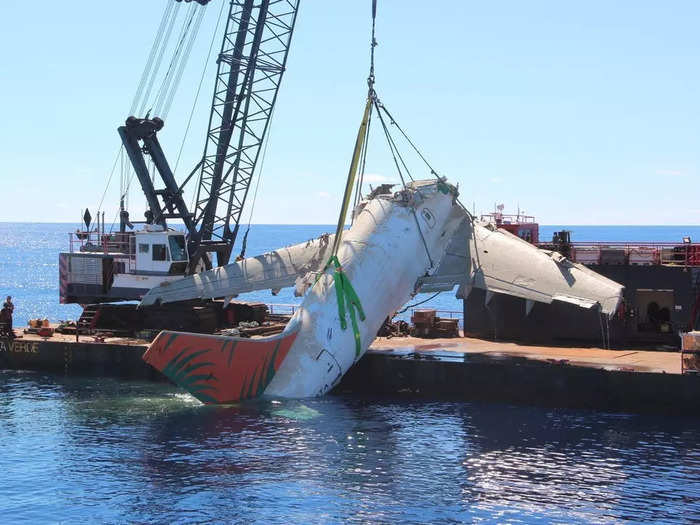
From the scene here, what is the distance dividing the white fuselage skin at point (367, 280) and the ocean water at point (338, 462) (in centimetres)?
194

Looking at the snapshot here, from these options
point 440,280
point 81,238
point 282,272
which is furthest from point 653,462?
point 81,238

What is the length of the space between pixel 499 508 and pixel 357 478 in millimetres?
6097

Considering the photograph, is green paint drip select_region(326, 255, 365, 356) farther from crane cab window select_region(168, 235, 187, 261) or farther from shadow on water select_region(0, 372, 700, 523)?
crane cab window select_region(168, 235, 187, 261)

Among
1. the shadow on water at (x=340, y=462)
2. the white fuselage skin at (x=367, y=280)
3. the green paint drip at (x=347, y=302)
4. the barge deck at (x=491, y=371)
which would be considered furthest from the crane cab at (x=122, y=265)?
the green paint drip at (x=347, y=302)

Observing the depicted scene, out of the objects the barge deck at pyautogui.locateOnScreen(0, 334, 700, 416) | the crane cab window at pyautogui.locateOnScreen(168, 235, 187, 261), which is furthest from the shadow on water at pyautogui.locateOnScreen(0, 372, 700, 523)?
the crane cab window at pyautogui.locateOnScreen(168, 235, 187, 261)

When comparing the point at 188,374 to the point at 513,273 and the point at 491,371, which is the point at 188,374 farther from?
the point at 513,273

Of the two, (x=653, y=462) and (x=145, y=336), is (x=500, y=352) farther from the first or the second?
(x=145, y=336)

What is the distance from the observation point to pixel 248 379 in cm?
4741

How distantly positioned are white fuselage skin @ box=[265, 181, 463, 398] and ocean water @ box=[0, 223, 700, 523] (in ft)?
6.36

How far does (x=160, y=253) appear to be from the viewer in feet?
211

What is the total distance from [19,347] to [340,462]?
3303 centimetres

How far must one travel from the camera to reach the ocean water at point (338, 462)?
33.5 m

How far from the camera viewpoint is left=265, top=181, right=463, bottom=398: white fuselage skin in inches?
1887

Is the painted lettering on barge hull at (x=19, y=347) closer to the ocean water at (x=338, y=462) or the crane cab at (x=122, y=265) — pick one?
the crane cab at (x=122, y=265)
